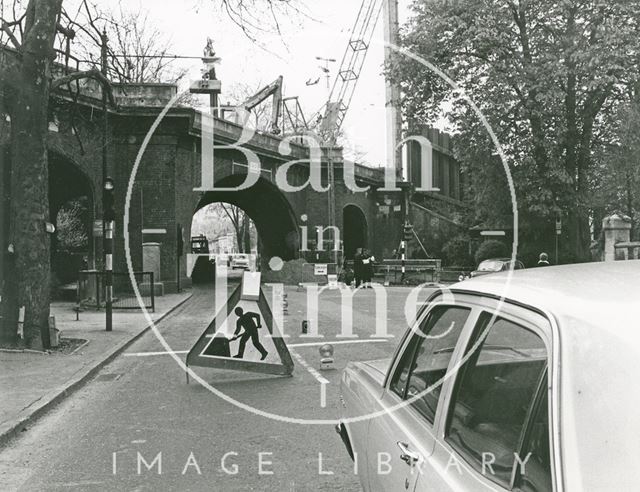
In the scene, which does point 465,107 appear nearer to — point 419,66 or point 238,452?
point 419,66

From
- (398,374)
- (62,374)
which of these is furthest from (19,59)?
(398,374)

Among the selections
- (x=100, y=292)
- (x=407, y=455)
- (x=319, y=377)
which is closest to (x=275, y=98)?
(x=100, y=292)

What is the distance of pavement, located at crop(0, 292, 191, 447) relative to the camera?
7.27 meters

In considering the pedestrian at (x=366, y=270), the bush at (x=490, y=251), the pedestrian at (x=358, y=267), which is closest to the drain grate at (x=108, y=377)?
the pedestrian at (x=358, y=267)

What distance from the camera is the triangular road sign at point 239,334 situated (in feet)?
28.0

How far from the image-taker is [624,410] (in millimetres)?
1755

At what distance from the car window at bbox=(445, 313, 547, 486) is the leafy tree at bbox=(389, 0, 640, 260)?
23.3 m

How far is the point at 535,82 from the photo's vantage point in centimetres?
2555

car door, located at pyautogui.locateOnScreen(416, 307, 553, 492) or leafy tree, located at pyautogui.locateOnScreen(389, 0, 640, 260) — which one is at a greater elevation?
leafy tree, located at pyautogui.locateOnScreen(389, 0, 640, 260)

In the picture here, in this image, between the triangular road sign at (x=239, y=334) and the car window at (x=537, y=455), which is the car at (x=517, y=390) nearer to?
the car window at (x=537, y=455)

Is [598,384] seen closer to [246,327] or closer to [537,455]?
[537,455]

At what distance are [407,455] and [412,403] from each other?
1.40 ft

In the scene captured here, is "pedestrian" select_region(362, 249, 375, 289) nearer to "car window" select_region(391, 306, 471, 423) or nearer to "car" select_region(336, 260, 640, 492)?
"car" select_region(336, 260, 640, 492)

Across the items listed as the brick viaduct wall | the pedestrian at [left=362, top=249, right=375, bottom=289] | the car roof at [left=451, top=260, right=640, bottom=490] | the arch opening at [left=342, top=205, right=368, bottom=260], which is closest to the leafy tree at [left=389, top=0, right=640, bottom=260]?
the pedestrian at [left=362, top=249, right=375, bottom=289]
